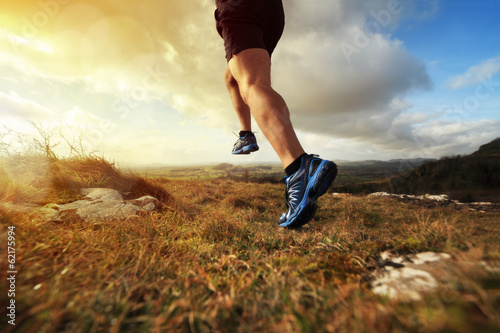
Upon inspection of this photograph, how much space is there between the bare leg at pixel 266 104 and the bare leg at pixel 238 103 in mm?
911

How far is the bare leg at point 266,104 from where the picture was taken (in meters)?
2.05

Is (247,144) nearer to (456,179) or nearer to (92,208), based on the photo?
(92,208)

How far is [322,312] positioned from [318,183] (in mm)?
1401

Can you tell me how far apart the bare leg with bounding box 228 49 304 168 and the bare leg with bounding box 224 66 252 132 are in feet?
2.99

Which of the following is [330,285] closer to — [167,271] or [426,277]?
[426,277]

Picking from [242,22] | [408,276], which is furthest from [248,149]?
[408,276]

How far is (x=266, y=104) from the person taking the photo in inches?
80.7

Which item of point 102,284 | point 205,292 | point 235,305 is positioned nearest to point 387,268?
point 235,305

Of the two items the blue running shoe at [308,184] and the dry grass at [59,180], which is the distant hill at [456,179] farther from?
the dry grass at [59,180]

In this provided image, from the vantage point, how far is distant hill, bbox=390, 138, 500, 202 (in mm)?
14062

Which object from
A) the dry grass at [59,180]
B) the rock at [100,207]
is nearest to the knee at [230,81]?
the rock at [100,207]

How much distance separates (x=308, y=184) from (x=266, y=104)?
0.90 metres

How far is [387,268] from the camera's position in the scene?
970mm

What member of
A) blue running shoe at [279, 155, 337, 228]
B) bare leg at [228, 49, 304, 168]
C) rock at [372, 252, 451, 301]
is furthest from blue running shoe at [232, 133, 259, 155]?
rock at [372, 252, 451, 301]
